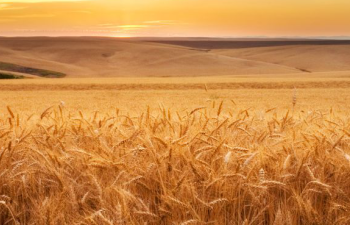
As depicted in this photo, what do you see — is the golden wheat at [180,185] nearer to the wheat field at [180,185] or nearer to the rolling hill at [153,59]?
the wheat field at [180,185]

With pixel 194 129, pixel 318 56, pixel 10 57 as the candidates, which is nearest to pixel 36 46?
pixel 10 57

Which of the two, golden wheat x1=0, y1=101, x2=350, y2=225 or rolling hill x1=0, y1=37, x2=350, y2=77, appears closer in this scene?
golden wheat x1=0, y1=101, x2=350, y2=225

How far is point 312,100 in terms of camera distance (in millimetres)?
16281

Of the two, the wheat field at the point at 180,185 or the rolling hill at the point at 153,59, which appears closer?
the wheat field at the point at 180,185

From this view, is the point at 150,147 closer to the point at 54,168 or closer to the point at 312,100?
the point at 54,168

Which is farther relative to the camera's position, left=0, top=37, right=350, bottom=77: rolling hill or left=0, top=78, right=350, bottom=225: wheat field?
left=0, top=37, right=350, bottom=77: rolling hill

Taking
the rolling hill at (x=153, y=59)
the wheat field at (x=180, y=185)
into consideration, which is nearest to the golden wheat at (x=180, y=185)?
the wheat field at (x=180, y=185)

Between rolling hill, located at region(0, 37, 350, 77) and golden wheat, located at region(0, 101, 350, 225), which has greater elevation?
golden wheat, located at region(0, 101, 350, 225)

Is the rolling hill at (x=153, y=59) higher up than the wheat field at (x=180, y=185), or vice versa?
the wheat field at (x=180, y=185)

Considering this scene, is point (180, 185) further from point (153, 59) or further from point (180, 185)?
point (153, 59)

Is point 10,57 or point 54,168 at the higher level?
point 54,168

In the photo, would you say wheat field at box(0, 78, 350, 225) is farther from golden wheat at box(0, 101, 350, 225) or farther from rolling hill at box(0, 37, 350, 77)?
rolling hill at box(0, 37, 350, 77)

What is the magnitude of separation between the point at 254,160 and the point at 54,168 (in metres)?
1.06

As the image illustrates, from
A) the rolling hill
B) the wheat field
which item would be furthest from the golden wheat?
the rolling hill
